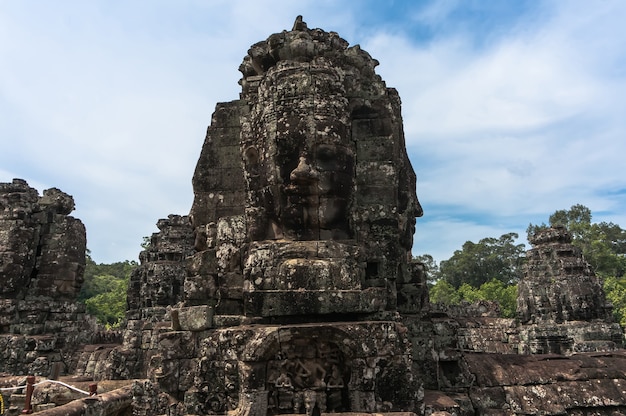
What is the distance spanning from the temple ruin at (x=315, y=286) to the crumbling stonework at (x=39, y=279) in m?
3.85

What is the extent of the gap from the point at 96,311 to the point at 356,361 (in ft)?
130

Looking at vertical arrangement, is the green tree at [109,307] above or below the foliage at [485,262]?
below

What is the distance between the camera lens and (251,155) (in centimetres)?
509

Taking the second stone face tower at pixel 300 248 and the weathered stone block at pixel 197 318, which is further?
the weathered stone block at pixel 197 318

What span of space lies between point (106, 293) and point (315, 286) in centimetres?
4435

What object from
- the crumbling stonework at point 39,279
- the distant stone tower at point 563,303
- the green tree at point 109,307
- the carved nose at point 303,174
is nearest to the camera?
the carved nose at point 303,174

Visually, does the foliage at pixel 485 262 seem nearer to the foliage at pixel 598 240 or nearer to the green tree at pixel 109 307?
the foliage at pixel 598 240

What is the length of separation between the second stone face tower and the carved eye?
0.03 m

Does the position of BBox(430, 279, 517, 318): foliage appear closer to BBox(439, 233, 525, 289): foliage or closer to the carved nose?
BBox(439, 233, 525, 289): foliage

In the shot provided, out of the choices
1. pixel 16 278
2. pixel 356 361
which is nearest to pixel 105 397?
pixel 356 361

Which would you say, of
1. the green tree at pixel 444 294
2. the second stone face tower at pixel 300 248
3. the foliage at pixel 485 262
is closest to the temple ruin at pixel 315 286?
the second stone face tower at pixel 300 248

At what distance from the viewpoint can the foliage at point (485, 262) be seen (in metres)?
56.3

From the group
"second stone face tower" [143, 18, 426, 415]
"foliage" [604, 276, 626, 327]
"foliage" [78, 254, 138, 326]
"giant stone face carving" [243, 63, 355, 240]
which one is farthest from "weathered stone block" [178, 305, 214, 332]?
"foliage" [604, 276, 626, 327]

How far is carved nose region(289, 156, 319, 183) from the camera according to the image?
4395 mm
